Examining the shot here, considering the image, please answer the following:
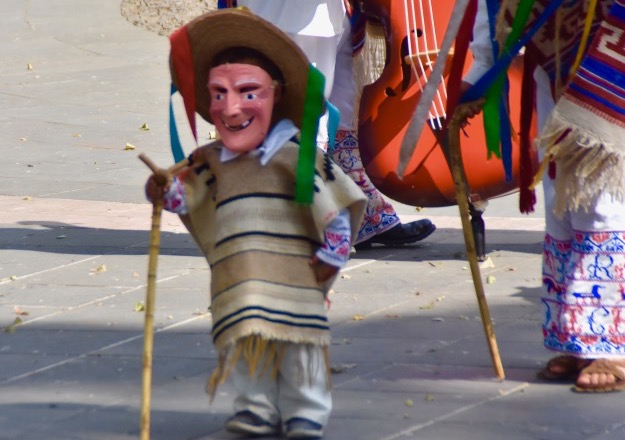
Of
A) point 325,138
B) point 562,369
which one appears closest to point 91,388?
point 562,369

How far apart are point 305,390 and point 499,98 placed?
4.22 feet

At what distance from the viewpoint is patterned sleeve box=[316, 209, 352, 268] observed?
13.1 ft

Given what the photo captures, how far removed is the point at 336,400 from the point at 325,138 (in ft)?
7.46

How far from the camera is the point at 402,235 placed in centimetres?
710

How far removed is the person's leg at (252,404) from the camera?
410 cm

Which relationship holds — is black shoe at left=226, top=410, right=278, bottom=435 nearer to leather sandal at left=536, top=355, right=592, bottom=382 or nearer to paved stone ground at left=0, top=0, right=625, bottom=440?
paved stone ground at left=0, top=0, right=625, bottom=440

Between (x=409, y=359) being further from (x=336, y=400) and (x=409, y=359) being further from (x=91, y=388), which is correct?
(x=91, y=388)

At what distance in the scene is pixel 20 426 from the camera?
4297mm

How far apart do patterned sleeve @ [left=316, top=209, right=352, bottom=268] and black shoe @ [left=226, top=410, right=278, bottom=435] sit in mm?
538

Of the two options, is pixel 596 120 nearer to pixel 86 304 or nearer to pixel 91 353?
pixel 91 353

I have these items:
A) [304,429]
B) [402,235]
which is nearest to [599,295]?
[304,429]

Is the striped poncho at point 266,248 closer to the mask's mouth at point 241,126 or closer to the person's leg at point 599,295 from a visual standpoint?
the mask's mouth at point 241,126

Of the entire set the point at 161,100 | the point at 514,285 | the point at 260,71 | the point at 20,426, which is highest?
the point at 161,100

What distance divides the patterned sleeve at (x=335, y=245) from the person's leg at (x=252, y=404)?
414 millimetres
